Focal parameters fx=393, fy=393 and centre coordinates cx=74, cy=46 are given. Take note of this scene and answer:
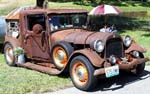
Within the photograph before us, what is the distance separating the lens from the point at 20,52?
10.4m

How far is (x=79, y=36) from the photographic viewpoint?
8906mm

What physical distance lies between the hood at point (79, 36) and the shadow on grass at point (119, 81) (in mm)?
1037

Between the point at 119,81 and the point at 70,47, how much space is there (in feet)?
4.61

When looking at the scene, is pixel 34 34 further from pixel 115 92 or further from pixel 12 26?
pixel 115 92

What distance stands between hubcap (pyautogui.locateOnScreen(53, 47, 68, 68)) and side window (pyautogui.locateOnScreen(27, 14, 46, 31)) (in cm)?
88

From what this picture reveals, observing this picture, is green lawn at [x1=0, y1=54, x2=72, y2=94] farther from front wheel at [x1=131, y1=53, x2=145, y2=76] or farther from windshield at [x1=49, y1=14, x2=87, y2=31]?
front wheel at [x1=131, y1=53, x2=145, y2=76]

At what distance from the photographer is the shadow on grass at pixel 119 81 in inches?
338

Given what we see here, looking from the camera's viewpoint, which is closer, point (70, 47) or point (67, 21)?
point (70, 47)

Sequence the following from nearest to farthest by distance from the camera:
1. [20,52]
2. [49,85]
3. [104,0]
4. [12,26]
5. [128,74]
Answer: [49,85] < [128,74] < [20,52] < [12,26] < [104,0]

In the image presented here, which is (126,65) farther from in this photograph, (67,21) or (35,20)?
(35,20)

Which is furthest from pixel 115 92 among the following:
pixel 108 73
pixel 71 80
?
pixel 71 80

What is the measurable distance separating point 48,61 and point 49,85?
126cm

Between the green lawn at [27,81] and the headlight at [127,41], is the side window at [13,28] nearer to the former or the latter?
the green lawn at [27,81]

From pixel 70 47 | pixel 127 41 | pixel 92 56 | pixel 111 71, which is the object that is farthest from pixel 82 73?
pixel 127 41
